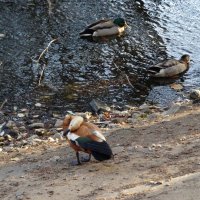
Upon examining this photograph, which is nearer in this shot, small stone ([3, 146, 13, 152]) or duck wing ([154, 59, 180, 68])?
small stone ([3, 146, 13, 152])

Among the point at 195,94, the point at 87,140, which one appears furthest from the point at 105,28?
the point at 87,140

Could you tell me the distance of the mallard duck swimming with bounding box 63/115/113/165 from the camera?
770 centimetres

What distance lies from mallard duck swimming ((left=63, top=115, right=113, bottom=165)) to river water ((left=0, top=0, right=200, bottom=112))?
177 inches

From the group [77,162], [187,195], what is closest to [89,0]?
[77,162]

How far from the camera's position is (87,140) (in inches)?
307

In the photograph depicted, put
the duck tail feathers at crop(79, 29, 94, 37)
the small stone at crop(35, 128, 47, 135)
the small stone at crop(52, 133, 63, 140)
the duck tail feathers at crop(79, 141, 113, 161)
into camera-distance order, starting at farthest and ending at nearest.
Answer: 1. the duck tail feathers at crop(79, 29, 94, 37)
2. the small stone at crop(35, 128, 47, 135)
3. the small stone at crop(52, 133, 63, 140)
4. the duck tail feathers at crop(79, 141, 113, 161)

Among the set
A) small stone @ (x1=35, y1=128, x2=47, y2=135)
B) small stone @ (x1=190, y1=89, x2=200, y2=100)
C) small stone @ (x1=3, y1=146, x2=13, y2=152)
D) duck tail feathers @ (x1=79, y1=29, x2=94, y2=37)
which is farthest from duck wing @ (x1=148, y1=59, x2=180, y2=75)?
small stone @ (x1=3, y1=146, x2=13, y2=152)

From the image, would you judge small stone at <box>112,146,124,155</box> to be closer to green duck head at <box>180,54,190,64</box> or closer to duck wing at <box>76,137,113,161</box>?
duck wing at <box>76,137,113,161</box>

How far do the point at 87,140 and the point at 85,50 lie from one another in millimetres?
8429

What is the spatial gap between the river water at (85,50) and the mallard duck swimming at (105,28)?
0.87 feet

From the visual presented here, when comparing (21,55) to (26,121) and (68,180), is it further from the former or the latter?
(68,180)

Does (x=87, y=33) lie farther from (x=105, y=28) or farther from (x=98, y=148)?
(x=98, y=148)

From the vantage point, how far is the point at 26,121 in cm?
1190

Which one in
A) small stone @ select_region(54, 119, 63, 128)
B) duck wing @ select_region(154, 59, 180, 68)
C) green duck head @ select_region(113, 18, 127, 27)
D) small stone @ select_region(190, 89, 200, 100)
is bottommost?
green duck head @ select_region(113, 18, 127, 27)
